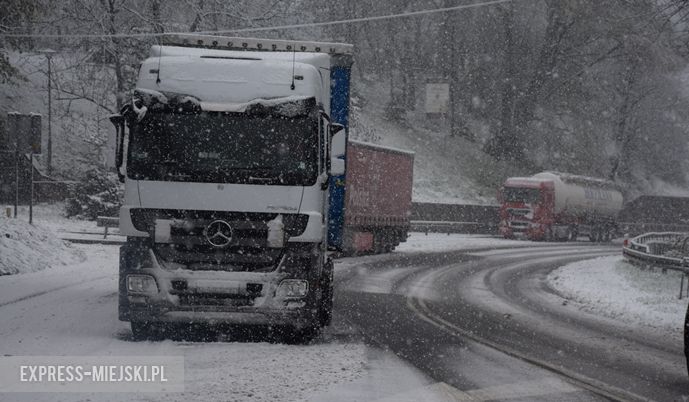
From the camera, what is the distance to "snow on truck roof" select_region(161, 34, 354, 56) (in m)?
12.3

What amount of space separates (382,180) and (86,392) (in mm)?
21908

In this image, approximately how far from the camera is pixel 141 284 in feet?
32.0

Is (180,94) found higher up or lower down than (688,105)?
lower down

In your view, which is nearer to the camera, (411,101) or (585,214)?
(585,214)

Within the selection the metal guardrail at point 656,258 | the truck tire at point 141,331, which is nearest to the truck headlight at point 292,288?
the truck tire at point 141,331

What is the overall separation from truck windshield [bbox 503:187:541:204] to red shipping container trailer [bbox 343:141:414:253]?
49.2ft

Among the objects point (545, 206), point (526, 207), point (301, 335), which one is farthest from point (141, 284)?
point (545, 206)

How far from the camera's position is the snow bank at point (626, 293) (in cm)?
1534

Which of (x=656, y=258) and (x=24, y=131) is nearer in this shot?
(x=24, y=131)

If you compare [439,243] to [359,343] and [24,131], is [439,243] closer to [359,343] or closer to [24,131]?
[24,131]

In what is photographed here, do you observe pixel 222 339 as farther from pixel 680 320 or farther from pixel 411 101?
pixel 411 101

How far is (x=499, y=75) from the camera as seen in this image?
61531mm

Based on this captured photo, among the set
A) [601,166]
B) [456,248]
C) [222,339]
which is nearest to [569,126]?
[601,166]

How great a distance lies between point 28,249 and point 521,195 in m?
31.6
